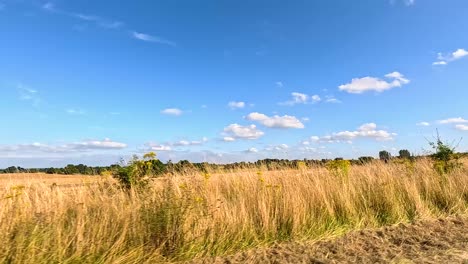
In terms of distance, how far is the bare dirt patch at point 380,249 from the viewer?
5633mm

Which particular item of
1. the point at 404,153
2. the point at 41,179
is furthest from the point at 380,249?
the point at 404,153

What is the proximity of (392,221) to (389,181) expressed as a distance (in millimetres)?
2109

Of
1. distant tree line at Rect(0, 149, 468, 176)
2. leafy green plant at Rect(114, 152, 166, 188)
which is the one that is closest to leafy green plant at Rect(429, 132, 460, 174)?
distant tree line at Rect(0, 149, 468, 176)

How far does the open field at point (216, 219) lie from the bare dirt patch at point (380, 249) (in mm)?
19

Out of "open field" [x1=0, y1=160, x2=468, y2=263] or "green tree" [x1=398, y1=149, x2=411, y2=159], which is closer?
"open field" [x1=0, y1=160, x2=468, y2=263]

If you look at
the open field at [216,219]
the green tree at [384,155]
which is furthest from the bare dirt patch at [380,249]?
the green tree at [384,155]

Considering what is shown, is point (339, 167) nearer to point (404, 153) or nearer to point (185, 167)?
point (185, 167)

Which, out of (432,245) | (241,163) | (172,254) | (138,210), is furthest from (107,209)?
(241,163)

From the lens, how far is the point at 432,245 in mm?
6555

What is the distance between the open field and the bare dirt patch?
0.02m

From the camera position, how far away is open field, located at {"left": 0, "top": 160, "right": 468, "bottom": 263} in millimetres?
5059

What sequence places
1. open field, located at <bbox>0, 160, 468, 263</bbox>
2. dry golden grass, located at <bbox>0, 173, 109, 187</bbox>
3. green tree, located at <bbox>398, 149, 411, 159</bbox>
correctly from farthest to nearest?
green tree, located at <bbox>398, 149, 411, 159</bbox>
dry golden grass, located at <bbox>0, 173, 109, 187</bbox>
open field, located at <bbox>0, 160, 468, 263</bbox>

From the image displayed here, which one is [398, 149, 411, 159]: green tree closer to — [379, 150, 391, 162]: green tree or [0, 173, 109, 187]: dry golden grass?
[379, 150, 391, 162]: green tree

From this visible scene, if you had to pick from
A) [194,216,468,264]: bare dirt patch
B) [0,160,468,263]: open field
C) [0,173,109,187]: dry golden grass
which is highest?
[0,173,109,187]: dry golden grass
